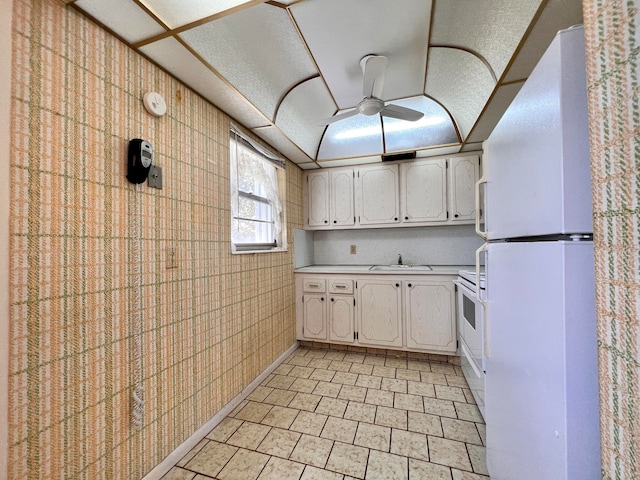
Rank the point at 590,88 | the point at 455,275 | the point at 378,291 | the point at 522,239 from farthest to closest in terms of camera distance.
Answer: the point at 378,291
the point at 455,275
the point at 522,239
the point at 590,88

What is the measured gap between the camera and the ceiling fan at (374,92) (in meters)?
1.60

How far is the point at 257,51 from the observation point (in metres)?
1.64

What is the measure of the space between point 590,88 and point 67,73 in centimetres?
168

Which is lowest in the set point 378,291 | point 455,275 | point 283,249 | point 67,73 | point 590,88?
point 378,291

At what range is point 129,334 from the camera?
4.09 feet

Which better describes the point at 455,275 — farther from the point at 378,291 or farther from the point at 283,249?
the point at 283,249

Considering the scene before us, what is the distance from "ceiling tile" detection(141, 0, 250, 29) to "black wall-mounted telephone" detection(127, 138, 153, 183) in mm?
566

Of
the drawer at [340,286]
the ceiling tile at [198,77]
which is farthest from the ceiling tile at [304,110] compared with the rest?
the drawer at [340,286]

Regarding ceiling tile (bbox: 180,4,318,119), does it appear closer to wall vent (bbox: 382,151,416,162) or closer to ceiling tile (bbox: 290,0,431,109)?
ceiling tile (bbox: 290,0,431,109)

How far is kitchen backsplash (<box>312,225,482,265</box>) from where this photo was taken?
126 inches

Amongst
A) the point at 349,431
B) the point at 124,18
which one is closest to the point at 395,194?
the point at 349,431

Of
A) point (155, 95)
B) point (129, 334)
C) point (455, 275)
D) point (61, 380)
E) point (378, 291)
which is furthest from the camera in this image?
point (378, 291)

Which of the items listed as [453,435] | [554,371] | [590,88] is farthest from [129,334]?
[453,435]

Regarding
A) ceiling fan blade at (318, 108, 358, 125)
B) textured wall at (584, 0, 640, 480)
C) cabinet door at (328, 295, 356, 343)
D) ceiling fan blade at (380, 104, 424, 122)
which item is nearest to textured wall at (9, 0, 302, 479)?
ceiling fan blade at (318, 108, 358, 125)
